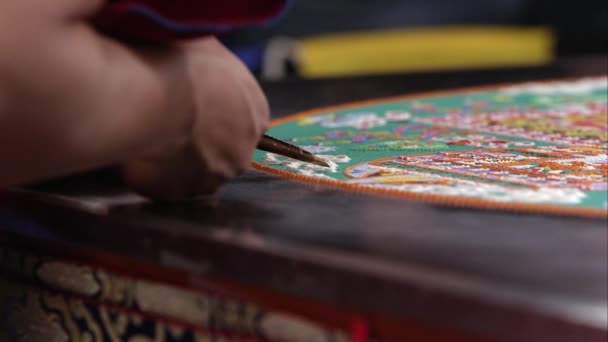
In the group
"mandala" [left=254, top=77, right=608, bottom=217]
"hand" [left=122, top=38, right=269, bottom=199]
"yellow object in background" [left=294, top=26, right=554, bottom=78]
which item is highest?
"hand" [left=122, top=38, right=269, bottom=199]

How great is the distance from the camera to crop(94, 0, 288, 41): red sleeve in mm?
590

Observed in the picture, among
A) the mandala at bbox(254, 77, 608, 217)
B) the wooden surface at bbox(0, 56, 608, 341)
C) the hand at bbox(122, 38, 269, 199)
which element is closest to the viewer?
the wooden surface at bbox(0, 56, 608, 341)

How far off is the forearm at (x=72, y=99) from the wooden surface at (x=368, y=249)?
95 millimetres

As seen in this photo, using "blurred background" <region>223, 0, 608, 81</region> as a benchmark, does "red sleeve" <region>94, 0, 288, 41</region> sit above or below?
above

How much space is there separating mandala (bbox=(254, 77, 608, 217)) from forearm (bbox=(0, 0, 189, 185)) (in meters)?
0.28

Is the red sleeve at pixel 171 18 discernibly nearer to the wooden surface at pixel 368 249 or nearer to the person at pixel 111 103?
the person at pixel 111 103

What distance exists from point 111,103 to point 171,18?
80 mm

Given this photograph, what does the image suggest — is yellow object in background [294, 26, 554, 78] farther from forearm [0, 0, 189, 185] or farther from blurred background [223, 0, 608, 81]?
forearm [0, 0, 189, 185]

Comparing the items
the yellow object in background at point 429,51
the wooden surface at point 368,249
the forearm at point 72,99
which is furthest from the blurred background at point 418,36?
the forearm at point 72,99

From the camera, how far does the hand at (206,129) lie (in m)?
0.65

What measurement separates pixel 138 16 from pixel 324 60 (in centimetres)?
277

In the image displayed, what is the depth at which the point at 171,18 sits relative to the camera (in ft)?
1.97

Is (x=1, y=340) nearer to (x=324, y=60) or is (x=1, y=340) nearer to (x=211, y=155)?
(x=211, y=155)

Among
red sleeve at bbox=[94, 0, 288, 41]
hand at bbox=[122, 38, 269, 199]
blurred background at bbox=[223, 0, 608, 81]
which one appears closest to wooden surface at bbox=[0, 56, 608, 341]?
hand at bbox=[122, 38, 269, 199]
